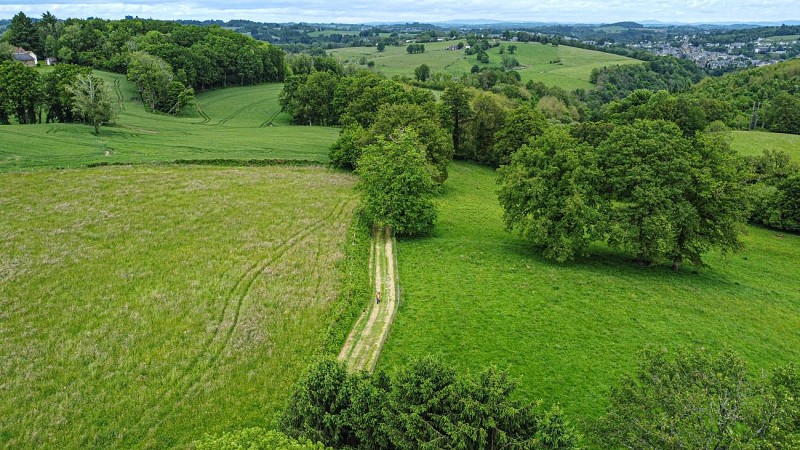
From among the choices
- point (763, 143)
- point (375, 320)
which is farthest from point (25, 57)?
point (763, 143)

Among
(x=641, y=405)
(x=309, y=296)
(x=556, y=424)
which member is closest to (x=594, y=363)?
(x=641, y=405)

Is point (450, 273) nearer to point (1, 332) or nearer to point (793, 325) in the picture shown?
point (793, 325)

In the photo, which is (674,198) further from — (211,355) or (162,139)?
(162,139)

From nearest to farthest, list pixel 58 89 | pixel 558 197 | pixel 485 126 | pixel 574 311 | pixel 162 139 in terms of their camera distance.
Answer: pixel 574 311, pixel 558 197, pixel 162 139, pixel 58 89, pixel 485 126

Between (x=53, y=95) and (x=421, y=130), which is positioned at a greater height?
(x=53, y=95)

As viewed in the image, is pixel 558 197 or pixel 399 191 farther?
pixel 399 191

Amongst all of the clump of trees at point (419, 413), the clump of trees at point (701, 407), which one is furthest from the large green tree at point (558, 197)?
the clump of trees at point (419, 413)

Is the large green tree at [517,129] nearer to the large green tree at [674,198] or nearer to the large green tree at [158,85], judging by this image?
the large green tree at [674,198]
